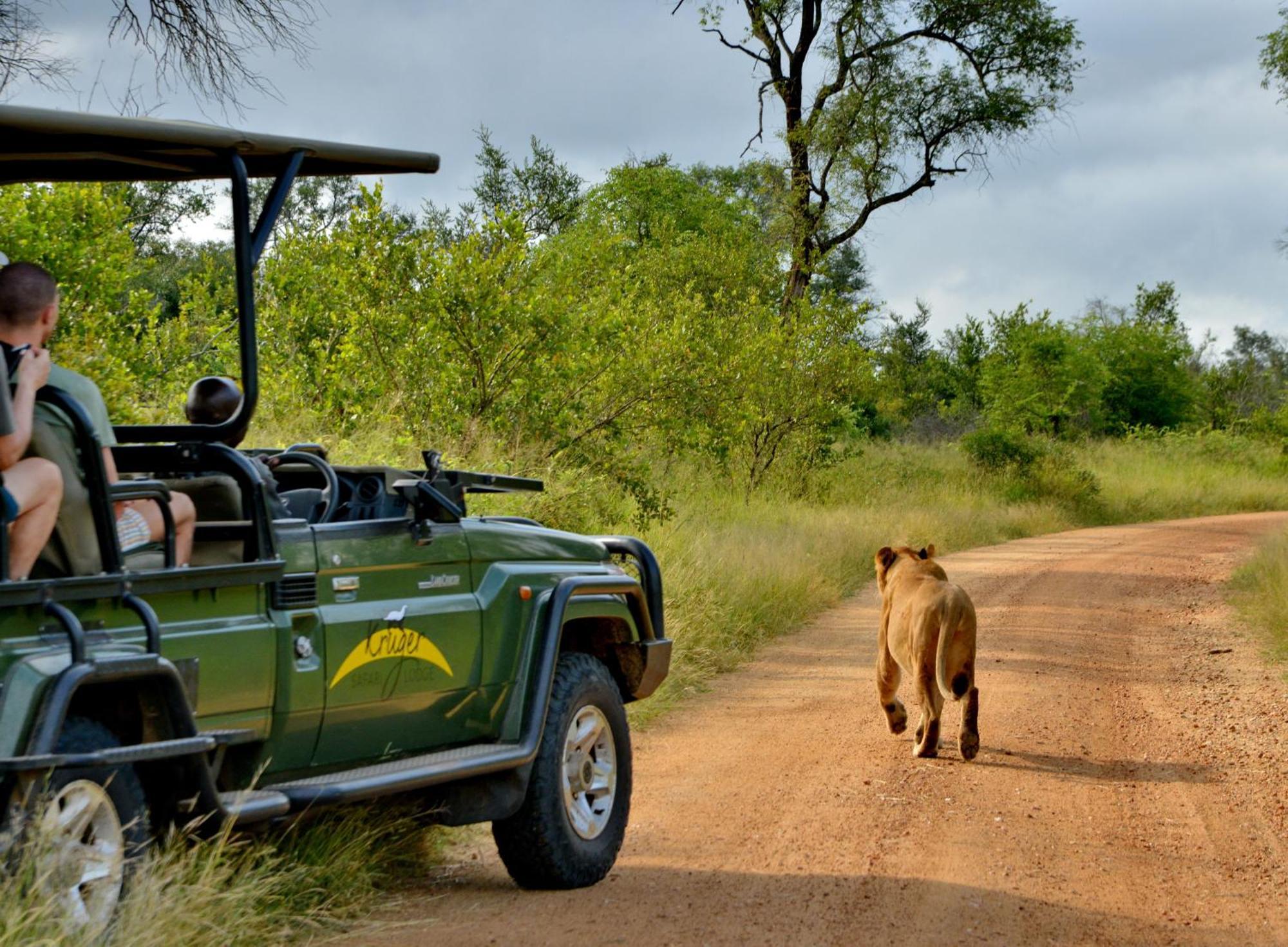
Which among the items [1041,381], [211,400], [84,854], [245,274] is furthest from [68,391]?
[1041,381]

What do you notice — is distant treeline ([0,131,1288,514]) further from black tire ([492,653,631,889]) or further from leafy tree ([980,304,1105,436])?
leafy tree ([980,304,1105,436])

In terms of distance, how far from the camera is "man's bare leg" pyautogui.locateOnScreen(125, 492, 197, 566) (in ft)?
14.6

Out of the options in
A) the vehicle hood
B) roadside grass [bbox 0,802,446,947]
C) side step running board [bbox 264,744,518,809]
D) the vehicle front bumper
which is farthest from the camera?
the vehicle front bumper

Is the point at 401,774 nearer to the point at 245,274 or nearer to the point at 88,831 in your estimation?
the point at 88,831

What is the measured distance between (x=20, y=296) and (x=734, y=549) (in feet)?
37.4

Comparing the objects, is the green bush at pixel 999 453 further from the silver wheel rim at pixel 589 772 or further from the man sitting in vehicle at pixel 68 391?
the man sitting in vehicle at pixel 68 391

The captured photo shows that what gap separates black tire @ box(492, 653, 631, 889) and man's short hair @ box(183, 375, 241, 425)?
1558 millimetres

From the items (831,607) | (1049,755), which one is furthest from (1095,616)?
(1049,755)

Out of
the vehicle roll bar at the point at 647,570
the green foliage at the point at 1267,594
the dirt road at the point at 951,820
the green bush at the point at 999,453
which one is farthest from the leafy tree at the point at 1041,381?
the vehicle roll bar at the point at 647,570

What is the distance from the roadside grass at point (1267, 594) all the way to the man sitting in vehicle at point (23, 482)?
31.8ft

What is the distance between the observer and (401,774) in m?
4.88

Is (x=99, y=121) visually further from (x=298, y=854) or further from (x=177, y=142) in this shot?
(x=298, y=854)

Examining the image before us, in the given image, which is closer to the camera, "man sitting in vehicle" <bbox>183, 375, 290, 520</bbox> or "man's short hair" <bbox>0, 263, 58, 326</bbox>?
"man's short hair" <bbox>0, 263, 58, 326</bbox>

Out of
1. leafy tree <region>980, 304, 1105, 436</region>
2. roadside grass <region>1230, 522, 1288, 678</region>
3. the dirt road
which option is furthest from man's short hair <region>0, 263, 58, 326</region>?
leafy tree <region>980, 304, 1105, 436</region>
